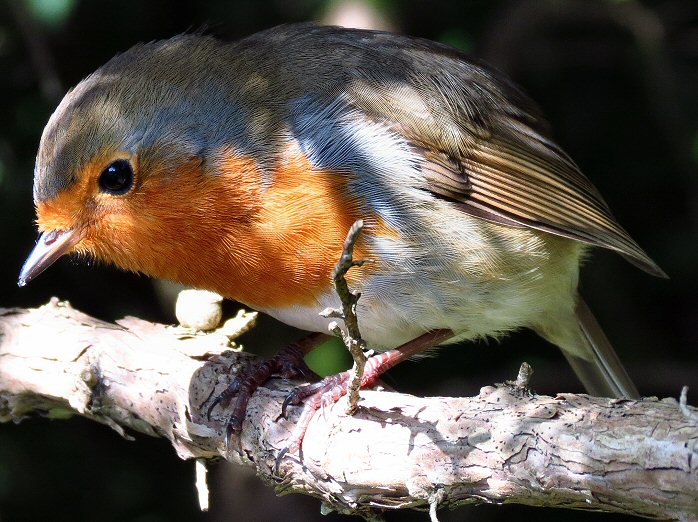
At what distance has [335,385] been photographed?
3.12 m

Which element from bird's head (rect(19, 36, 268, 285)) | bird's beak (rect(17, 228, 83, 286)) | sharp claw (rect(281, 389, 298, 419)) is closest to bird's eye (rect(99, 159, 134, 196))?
bird's head (rect(19, 36, 268, 285))

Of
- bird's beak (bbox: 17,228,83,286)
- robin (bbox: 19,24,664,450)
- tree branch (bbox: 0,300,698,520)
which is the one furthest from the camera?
bird's beak (bbox: 17,228,83,286)

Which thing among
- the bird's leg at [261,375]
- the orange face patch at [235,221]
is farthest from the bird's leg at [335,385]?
the orange face patch at [235,221]

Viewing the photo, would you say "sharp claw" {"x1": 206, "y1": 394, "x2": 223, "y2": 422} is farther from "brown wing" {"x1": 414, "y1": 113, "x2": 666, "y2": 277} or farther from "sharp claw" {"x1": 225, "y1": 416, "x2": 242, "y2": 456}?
"brown wing" {"x1": 414, "y1": 113, "x2": 666, "y2": 277}

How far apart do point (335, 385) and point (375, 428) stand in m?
0.35

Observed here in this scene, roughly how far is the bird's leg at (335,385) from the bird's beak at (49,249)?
898 millimetres

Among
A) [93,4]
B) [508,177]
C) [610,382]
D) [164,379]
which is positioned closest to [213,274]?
[164,379]

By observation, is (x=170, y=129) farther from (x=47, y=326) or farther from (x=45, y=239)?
(x=47, y=326)

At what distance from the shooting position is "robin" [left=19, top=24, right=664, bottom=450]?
310cm

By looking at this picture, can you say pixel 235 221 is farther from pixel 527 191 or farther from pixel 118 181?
pixel 527 191

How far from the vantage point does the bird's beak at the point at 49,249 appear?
321 centimetres

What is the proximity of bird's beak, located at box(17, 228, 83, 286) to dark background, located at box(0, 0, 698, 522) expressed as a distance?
1285 millimetres

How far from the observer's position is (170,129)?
3191 mm

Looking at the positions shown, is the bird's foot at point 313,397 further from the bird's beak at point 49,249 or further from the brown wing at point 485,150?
the bird's beak at point 49,249
